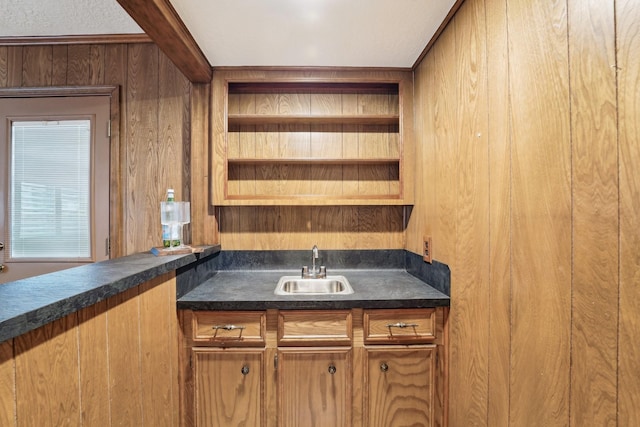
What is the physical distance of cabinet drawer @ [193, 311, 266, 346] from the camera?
142cm

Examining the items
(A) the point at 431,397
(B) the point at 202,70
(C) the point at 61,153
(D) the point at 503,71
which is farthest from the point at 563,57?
(C) the point at 61,153

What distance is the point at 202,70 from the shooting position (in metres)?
1.72

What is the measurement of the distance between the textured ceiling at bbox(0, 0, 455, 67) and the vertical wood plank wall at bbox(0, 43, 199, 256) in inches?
6.2

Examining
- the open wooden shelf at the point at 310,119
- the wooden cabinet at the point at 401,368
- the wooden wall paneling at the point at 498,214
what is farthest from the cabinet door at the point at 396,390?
the open wooden shelf at the point at 310,119

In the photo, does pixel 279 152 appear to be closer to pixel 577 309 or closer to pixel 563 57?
pixel 563 57

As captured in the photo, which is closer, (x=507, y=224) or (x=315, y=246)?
(x=507, y=224)

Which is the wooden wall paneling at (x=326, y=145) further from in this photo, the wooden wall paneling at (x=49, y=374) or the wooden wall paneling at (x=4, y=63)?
the wooden wall paneling at (x=4, y=63)

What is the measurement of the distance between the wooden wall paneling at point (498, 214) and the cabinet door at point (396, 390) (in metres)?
0.38

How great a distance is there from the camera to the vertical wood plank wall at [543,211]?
636 mm

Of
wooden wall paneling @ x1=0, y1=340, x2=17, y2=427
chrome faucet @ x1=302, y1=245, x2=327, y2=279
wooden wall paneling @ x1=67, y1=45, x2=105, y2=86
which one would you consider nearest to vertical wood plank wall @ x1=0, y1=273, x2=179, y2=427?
wooden wall paneling @ x1=0, y1=340, x2=17, y2=427

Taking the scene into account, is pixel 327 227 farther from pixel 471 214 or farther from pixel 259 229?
pixel 471 214

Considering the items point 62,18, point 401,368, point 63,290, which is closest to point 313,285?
point 401,368

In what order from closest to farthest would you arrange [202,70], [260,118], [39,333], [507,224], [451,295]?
[39,333] → [507,224] → [451,295] → [202,70] → [260,118]

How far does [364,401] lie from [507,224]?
1.07 m
